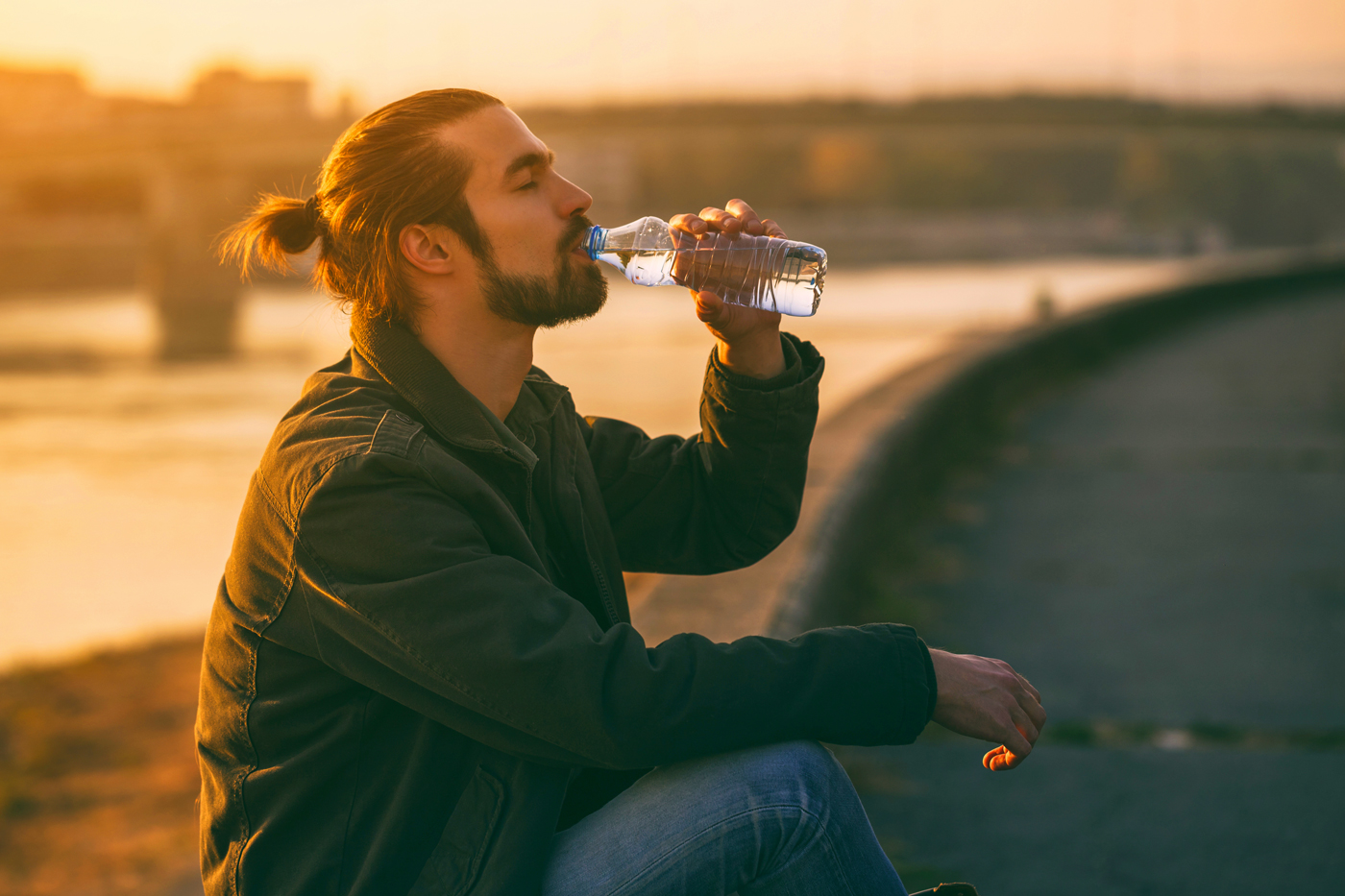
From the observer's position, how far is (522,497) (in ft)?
5.78

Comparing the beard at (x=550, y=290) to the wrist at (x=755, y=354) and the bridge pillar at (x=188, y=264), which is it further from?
the bridge pillar at (x=188, y=264)

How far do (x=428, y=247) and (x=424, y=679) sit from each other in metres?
0.66

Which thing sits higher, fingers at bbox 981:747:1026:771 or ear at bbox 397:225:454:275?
ear at bbox 397:225:454:275

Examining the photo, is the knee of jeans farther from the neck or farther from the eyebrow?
the eyebrow

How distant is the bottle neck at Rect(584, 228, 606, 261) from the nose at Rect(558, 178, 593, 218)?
0.05 m

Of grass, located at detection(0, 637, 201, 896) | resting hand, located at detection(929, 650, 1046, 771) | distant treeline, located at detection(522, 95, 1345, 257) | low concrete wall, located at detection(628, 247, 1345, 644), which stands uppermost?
resting hand, located at detection(929, 650, 1046, 771)

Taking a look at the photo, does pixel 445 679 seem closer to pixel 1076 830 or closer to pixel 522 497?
pixel 522 497

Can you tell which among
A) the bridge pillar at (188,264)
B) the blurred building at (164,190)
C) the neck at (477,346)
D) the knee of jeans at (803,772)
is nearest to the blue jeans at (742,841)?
the knee of jeans at (803,772)

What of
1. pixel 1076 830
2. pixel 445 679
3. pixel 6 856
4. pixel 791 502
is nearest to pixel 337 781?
pixel 445 679

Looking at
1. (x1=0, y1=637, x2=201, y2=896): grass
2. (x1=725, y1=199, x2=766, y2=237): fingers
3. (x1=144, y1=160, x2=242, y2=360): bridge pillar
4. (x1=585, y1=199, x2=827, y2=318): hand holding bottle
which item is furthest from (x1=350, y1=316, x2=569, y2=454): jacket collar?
(x1=144, y1=160, x2=242, y2=360): bridge pillar

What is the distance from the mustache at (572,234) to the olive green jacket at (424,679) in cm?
32

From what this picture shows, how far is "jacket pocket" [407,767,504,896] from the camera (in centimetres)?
153

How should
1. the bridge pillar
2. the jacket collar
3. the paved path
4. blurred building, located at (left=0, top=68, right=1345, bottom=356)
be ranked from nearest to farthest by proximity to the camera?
the jacket collar → the paved path → the bridge pillar → blurred building, located at (left=0, top=68, right=1345, bottom=356)

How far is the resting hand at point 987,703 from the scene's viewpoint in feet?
5.41
